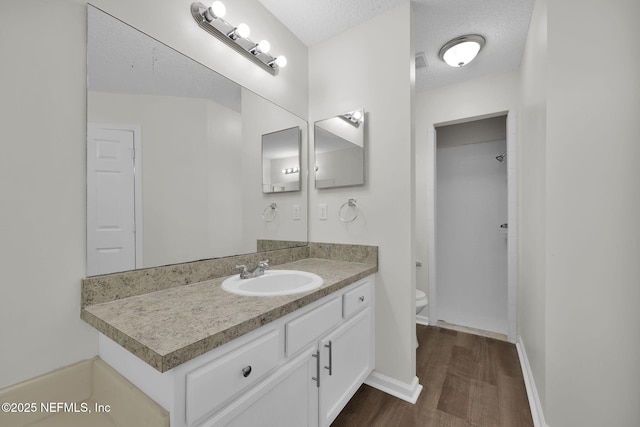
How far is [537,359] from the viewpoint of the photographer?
1528 millimetres

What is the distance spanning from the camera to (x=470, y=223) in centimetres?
280

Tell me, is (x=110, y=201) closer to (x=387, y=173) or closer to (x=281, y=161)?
(x=281, y=161)

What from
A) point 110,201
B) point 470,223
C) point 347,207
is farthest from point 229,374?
point 470,223

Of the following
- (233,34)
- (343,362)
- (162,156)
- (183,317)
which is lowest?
(343,362)

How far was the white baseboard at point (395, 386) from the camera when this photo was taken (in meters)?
1.61

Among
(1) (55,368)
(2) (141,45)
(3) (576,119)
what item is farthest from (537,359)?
(2) (141,45)

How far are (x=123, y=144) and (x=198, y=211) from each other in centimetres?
42

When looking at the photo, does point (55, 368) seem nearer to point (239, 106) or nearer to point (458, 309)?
point (239, 106)

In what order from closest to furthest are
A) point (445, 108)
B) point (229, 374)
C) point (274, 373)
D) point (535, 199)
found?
1. point (229, 374)
2. point (274, 373)
3. point (535, 199)
4. point (445, 108)

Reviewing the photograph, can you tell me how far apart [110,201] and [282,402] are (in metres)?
1.01

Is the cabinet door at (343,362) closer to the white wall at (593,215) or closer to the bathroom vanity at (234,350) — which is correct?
the bathroom vanity at (234,350)

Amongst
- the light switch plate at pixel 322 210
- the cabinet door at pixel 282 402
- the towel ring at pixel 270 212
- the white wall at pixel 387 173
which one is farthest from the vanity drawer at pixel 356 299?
the towel ring at pixel 270 212

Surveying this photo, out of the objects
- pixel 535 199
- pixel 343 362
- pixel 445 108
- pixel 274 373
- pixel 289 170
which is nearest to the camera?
pixel 274 373

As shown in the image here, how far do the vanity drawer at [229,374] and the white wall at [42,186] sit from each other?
57 cm
